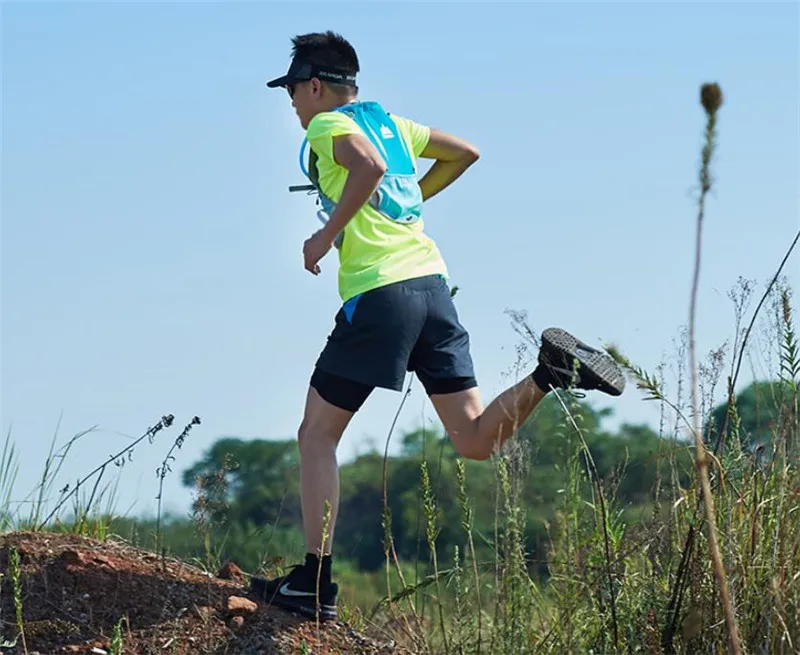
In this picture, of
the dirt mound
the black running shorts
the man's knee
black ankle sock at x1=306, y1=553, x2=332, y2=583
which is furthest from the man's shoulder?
the dirt mound

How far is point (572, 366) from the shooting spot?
496 cm

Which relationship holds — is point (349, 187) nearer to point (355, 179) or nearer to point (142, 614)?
point (355, 179)

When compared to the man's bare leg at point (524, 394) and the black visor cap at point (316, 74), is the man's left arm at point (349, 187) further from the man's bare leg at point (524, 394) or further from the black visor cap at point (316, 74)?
the man's bare leg at point (524, 394)

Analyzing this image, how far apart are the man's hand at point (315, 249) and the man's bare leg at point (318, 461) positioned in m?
0.44

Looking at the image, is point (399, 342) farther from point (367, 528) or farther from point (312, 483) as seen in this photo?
point (367, 528)

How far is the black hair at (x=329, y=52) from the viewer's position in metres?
5.24

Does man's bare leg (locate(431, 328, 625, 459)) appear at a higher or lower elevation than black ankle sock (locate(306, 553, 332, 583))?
higher

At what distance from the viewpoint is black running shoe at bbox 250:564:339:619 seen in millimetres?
4996

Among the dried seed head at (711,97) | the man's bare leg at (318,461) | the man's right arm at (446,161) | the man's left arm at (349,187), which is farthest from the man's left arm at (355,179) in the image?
the dried seed head at (711,97)

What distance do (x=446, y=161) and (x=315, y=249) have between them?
1.05 m

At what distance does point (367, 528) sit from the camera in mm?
40469

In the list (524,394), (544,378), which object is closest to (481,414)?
(524,394)

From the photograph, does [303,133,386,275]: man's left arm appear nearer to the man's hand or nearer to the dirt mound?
the man's hand

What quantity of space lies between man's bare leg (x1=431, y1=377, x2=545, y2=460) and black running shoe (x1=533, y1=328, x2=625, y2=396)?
3.6 inches
